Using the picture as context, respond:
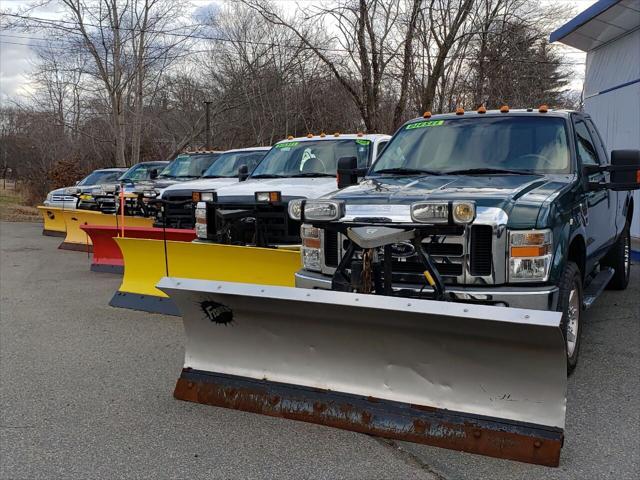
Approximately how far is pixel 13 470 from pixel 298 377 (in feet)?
5.66

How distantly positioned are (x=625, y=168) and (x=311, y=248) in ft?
8.39

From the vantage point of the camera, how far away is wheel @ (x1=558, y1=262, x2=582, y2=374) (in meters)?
4.39

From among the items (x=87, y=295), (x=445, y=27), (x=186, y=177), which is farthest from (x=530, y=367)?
(x=445, y=27)

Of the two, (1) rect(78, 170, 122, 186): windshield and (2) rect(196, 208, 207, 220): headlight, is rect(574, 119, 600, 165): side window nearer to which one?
(2) rect(196, 208, 207, 220): headlight

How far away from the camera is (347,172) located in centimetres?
592

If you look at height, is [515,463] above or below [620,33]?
below

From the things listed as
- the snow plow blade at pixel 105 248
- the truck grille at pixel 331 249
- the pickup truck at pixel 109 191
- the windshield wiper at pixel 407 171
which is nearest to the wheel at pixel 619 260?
the windshield wiper at pixel 407 171

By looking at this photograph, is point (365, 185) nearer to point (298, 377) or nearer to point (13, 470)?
point (298, 377)

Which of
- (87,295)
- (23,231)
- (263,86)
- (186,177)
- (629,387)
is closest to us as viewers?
(629,387)

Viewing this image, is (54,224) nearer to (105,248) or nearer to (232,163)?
(105,248)

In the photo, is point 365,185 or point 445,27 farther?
point 445,27

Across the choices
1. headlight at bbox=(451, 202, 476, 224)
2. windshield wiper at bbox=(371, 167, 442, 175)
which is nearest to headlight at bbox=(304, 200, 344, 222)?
headlight at bbox=(451, 202, 476, 224)

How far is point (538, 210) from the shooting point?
13.6 feet

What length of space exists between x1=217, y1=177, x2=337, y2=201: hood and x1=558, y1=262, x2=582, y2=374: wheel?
2.91 metres
